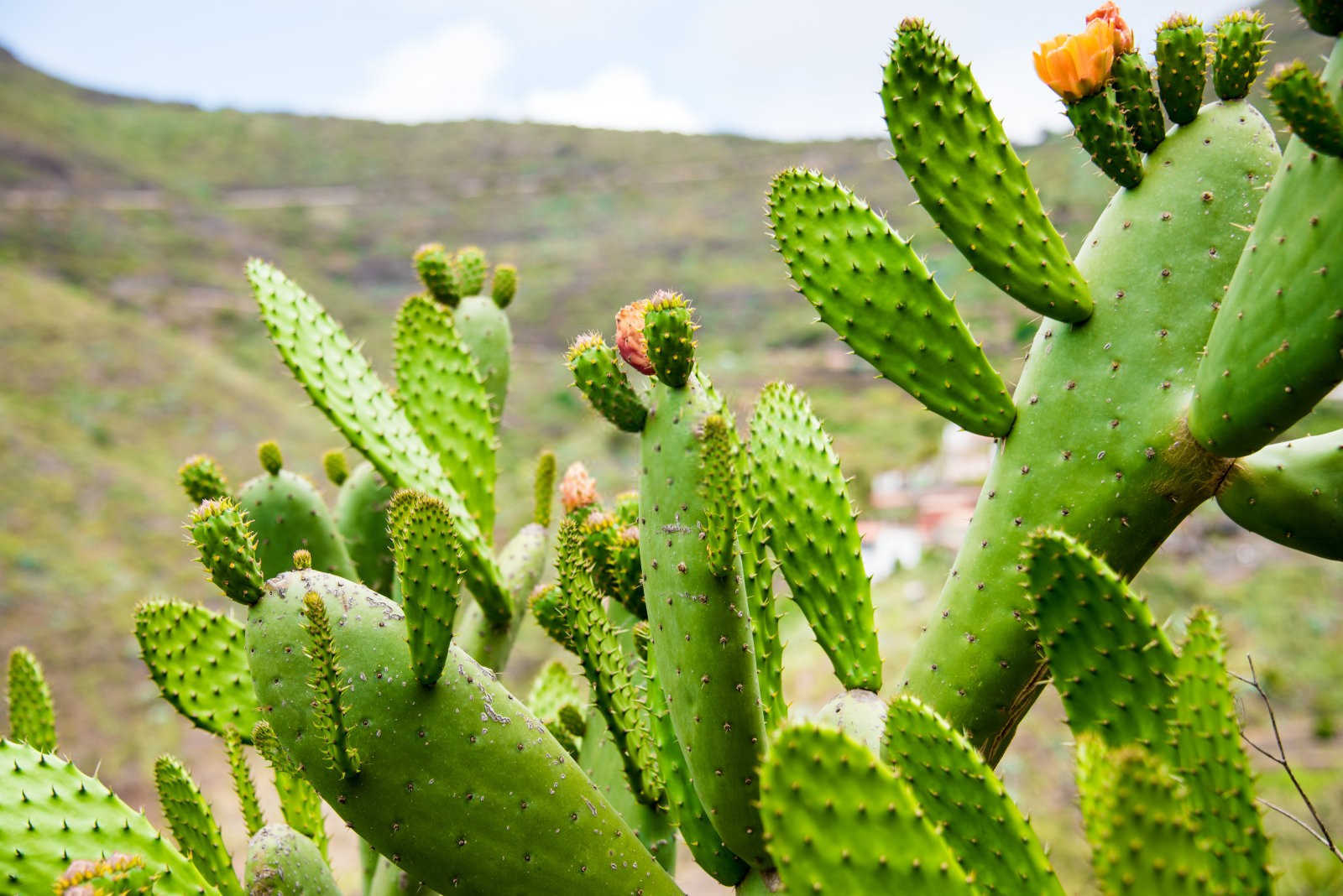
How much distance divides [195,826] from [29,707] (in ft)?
1.32

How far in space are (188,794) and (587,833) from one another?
528mm

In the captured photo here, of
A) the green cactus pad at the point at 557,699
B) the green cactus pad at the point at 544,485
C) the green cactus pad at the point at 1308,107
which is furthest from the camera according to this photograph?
the green cactus pad at the point at 544,485

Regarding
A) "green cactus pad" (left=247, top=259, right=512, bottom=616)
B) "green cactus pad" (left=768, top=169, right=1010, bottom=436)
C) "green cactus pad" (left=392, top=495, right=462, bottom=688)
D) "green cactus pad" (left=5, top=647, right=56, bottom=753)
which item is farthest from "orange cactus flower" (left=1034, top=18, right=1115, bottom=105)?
"green cactus pad" (left=5, top=647, right=56, bottom=753)

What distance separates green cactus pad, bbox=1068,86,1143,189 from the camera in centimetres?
102

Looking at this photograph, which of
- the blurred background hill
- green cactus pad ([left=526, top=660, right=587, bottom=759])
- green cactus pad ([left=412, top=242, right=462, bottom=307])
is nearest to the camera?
green cactus pad ([left=526, top=660, right=587, bottom=759])

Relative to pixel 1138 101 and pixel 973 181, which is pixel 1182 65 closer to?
pixel 1138 101

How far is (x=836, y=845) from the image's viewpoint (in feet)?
2.05

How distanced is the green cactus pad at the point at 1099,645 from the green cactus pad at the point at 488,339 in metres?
1.16

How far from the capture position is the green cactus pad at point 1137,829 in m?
0.53

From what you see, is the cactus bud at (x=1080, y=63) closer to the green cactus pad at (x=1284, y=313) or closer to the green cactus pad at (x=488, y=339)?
the green cactus pad at (x=1284, y=313)

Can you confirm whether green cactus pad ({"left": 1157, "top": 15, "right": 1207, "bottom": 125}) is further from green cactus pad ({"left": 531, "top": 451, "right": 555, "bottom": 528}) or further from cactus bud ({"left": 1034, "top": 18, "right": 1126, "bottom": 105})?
green cactus pad ({"left": 531, "top": 451, "right": 555, "bottom": 528})

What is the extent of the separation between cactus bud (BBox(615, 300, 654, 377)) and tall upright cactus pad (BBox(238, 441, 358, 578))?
726 millimetres

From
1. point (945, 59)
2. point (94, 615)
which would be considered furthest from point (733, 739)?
point (94, 615)

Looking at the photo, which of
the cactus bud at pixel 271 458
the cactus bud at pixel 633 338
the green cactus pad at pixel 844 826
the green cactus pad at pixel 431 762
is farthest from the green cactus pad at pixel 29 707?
the green cactus pad at pixel 844 826
